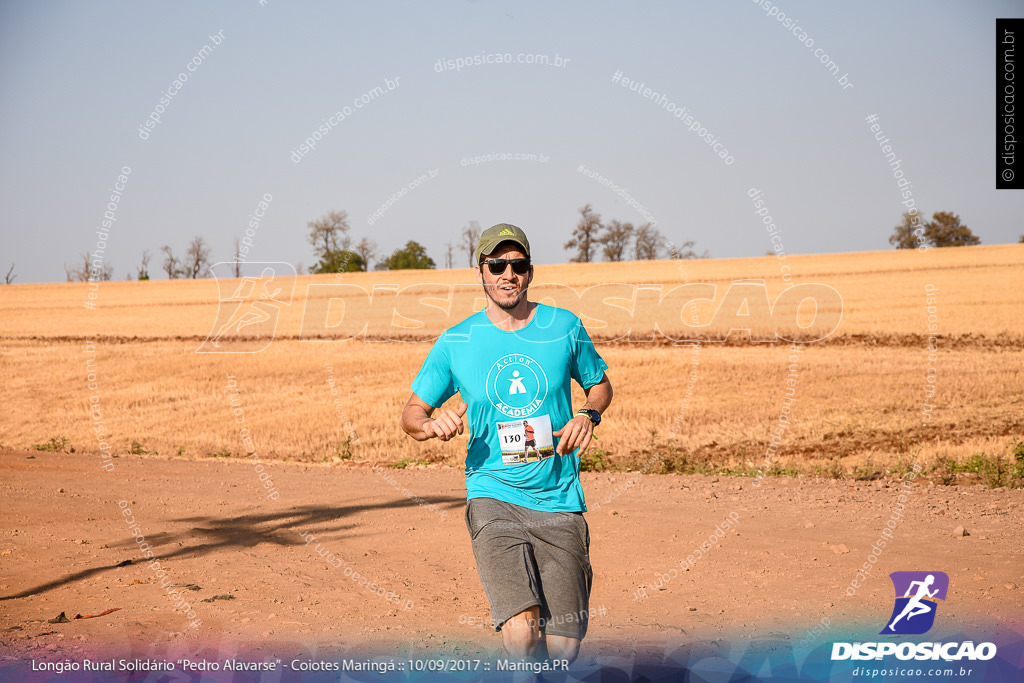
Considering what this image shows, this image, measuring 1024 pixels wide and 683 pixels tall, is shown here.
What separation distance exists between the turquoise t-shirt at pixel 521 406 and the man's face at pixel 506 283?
13 cm

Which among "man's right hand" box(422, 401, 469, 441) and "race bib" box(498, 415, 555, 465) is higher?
"man's right hand" box(422, 401, 469, 441)

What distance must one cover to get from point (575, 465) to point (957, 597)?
11.6ft

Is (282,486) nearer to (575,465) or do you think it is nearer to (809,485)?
(809,485)

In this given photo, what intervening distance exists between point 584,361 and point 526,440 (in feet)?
1.79

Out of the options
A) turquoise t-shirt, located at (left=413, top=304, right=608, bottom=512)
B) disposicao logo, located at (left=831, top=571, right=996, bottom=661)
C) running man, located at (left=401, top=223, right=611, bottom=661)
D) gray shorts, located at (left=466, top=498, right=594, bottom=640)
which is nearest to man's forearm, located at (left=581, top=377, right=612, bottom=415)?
running man, located at (left=401, top=223, right=611, bottom=661)

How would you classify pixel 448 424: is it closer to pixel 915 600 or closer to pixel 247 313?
pixel 915 600

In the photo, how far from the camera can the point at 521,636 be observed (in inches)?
145

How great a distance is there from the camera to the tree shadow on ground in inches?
285

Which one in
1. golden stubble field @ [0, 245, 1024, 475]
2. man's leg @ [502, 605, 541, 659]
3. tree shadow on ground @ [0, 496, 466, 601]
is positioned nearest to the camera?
man's leg @ [502, 605, 541, 659]

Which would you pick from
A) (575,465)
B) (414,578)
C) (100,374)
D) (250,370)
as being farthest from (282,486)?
(100,374)

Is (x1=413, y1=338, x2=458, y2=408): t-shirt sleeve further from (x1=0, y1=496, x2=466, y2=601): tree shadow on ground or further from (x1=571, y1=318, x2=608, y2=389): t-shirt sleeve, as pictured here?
(x1=0, y1=496, x2=466, y2=601): tree shadow on ground

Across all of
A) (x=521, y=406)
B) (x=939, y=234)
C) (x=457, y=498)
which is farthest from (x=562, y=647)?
(x=939, y=234)

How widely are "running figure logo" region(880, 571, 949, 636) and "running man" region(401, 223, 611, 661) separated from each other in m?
2.74

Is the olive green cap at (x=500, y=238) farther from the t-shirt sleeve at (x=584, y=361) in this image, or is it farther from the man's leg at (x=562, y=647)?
the man's leg at (x=562, y=647)
